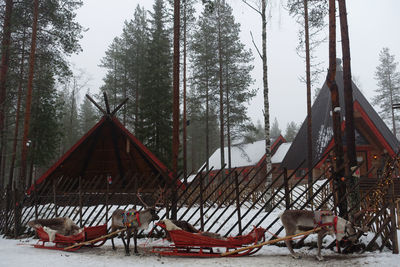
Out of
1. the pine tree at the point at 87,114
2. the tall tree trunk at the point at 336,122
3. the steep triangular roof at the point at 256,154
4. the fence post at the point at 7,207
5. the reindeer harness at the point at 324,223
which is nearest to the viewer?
the reindeer harness at the point at 324,223

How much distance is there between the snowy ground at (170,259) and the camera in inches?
199

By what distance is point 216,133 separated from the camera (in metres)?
48.6

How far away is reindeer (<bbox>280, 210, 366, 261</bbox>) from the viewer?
5.01 meters

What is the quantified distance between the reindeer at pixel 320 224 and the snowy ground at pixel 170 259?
30cm

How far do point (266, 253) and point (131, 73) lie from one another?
23486 millimetres

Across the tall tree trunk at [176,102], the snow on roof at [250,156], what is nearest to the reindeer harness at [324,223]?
the tall tree trunk at [176,102]

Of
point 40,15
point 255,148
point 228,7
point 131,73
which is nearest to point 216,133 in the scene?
point 255,148

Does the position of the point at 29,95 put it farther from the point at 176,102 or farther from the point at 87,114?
the point at 87,114

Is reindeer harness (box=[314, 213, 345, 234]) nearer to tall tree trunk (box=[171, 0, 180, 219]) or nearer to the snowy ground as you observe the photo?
the snowy ground

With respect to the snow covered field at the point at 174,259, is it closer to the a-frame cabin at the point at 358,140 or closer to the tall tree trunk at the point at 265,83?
the tall tree trunk at the point at 265,83

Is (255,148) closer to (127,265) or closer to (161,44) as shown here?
(161,44)

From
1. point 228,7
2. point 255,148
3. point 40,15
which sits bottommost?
point 255,148

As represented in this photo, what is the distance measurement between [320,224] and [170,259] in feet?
9.46

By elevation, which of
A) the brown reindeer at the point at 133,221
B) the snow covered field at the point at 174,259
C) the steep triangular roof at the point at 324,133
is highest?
the steep triangular roof at the point at 324,133
